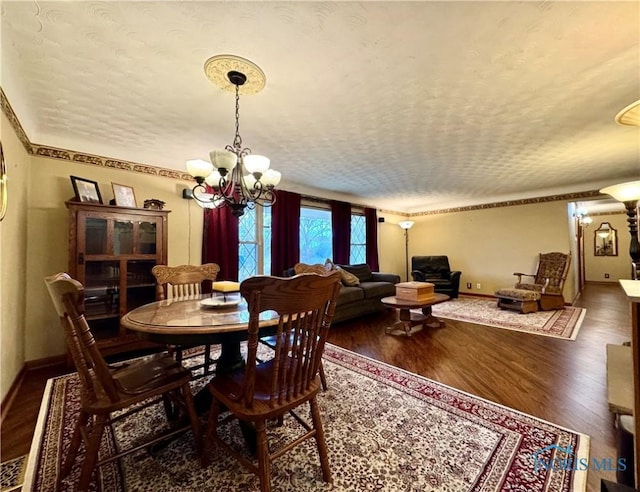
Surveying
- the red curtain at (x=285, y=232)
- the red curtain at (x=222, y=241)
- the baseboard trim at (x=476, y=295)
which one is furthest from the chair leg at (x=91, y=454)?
the baseboard trim at (x=476, y=295)

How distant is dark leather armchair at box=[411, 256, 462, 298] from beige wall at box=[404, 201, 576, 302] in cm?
50

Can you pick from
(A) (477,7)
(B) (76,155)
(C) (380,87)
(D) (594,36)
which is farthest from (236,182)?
(D) (594,36)

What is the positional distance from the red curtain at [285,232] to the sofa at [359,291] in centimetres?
22

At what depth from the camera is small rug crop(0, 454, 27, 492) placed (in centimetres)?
126

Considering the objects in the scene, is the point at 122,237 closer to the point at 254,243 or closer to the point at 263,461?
the point at 254,243

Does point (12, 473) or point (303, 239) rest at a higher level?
point (303, 239)

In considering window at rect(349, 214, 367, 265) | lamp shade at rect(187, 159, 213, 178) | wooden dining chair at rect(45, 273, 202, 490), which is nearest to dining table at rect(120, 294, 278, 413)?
wooden dining chair at rect(45, 273, 202, 490)

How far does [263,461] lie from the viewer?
1.10m

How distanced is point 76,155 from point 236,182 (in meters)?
2.16

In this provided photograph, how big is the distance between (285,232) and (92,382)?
3471 mm

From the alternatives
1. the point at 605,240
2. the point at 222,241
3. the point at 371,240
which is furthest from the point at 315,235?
the point at 605,240

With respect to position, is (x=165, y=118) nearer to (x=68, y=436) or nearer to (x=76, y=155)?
(x=76, y=155)

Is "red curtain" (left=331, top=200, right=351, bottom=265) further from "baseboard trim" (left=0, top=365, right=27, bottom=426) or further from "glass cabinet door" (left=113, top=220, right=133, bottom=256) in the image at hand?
"baseboard trim" (left=0, top=365, right=27, bottom=426)

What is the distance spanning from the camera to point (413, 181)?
4.60 metres
